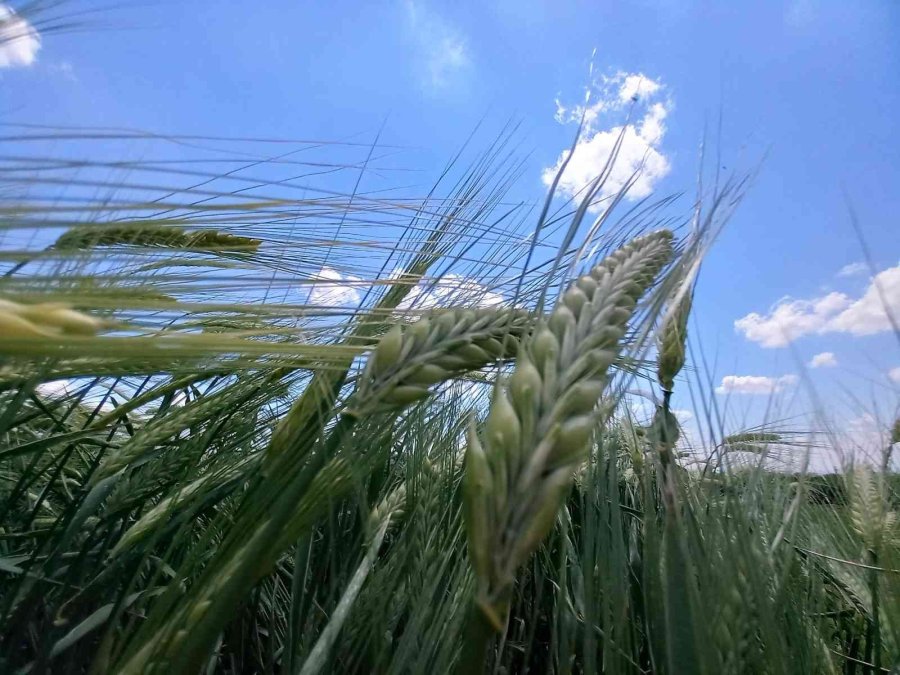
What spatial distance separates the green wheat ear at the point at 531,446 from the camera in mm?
332

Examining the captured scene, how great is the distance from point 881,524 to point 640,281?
1.64 feet

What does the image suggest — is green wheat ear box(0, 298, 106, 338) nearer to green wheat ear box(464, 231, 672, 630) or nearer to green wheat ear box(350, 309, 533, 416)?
green wheat ear box(464, 231, 672, 630)

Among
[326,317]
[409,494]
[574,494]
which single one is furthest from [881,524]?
[326,317]

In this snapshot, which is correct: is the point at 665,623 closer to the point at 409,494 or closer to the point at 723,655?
the point at 723,655

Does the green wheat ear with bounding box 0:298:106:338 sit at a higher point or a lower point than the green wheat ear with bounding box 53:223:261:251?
lower

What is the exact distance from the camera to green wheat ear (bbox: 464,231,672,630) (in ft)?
1.09

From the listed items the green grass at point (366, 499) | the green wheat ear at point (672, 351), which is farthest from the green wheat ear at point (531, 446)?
the green wheat ear at point (672, 351)

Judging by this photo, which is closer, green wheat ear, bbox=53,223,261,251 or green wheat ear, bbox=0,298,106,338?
green wheat ear, bbox=0,298,106,338

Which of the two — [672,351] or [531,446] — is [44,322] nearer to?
[531,446]

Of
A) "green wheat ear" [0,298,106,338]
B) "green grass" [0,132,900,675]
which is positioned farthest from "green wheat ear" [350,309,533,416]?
"green wheat ear" [0,298,106,338]

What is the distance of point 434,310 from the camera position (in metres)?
0.75

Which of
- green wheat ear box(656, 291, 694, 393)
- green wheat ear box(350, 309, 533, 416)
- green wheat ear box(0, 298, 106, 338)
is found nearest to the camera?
green wheat ear box(0, 298, 106, 338)

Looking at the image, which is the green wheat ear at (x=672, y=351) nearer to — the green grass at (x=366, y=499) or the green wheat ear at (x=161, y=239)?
the green grass at (x=366, y=499)

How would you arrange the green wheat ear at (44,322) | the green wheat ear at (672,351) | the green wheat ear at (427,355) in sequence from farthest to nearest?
1. the green wheat ear at (672,351)
2. the green wheat ear at (427,355)
3. the green wheat ear at (44,322)
